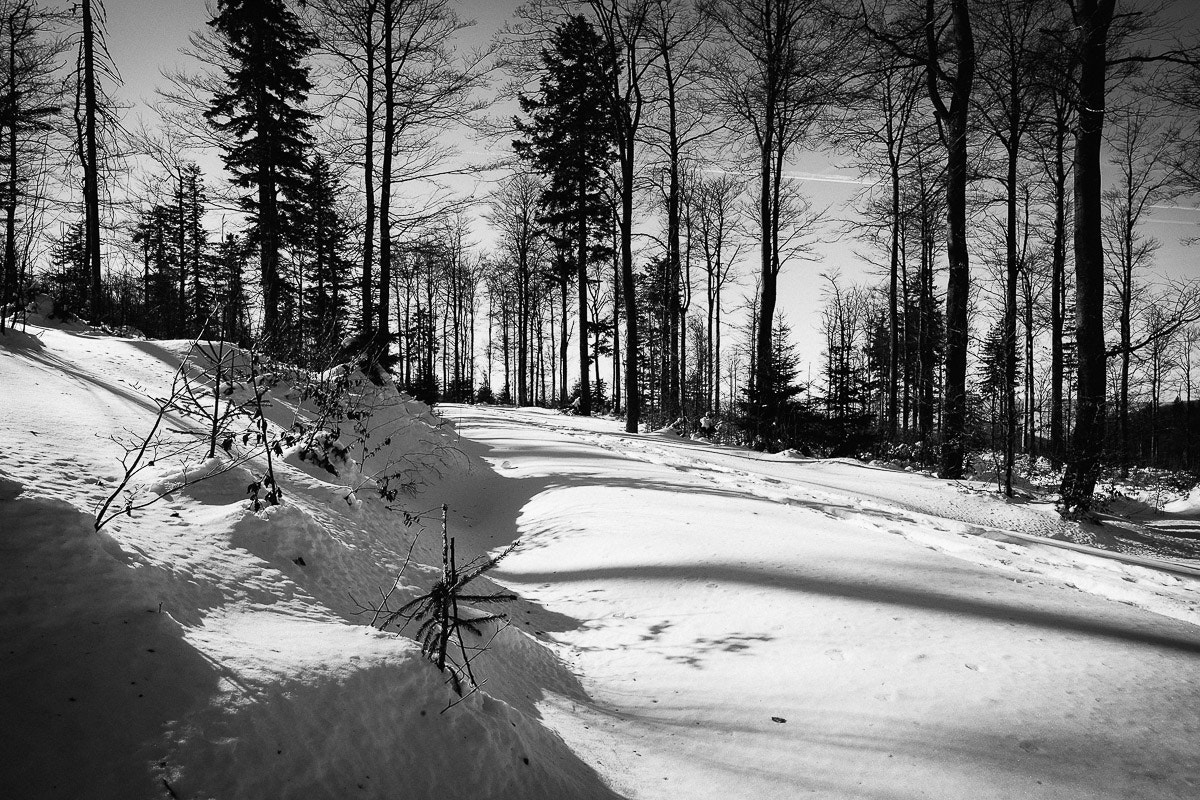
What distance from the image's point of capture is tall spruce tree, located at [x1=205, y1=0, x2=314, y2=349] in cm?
1409

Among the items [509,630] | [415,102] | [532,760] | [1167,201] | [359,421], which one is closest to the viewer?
[532,760]

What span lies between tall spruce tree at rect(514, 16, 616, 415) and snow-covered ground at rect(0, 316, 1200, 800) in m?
15.3

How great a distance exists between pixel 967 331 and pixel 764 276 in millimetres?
5474

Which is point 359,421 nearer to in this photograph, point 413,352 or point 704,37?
point 704,37

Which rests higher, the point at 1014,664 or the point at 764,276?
the point at 764,276

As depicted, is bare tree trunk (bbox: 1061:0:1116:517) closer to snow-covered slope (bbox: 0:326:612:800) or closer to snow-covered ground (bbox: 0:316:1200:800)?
snow-covered ground (bbox: 0:316:1200:800)

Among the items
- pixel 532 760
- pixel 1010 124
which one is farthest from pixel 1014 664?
pixel 1010 124

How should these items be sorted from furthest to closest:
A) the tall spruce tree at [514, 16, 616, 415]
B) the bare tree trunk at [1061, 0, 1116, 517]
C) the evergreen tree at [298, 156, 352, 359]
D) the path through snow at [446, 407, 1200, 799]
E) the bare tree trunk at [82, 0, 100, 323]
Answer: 1. the tall spruce tree at [514, 16, 616, 415]
2. the bare tree trunk at [82, 0, 100, 323]
3. the evergreen tree at [298, 156, 352, 359]
4. the bare tree trunk at [1061, 0, 1116, 517]
5. the path through snow at [446, 407, 1200, 799]

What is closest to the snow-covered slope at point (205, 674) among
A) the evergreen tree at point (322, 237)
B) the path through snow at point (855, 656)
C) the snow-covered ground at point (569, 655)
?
the snow-covered ground at point (569, 655)

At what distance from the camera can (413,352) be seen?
33.4m

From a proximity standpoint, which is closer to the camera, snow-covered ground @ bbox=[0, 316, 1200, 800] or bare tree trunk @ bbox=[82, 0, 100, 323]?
snow-covered ground @ bbox=[0, 316, 1200, 800]

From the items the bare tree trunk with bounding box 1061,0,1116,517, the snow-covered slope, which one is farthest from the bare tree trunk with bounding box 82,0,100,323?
the bare tree trunk with bounding box 1061,0,1116,517

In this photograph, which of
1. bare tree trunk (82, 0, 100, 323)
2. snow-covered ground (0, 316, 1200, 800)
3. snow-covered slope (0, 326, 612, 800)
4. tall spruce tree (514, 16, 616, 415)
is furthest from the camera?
tall spruce tree (514, 16, 616, 415)

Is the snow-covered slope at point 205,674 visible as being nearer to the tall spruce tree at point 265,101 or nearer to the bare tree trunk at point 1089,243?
the bare tree trunk at point 1089,243
